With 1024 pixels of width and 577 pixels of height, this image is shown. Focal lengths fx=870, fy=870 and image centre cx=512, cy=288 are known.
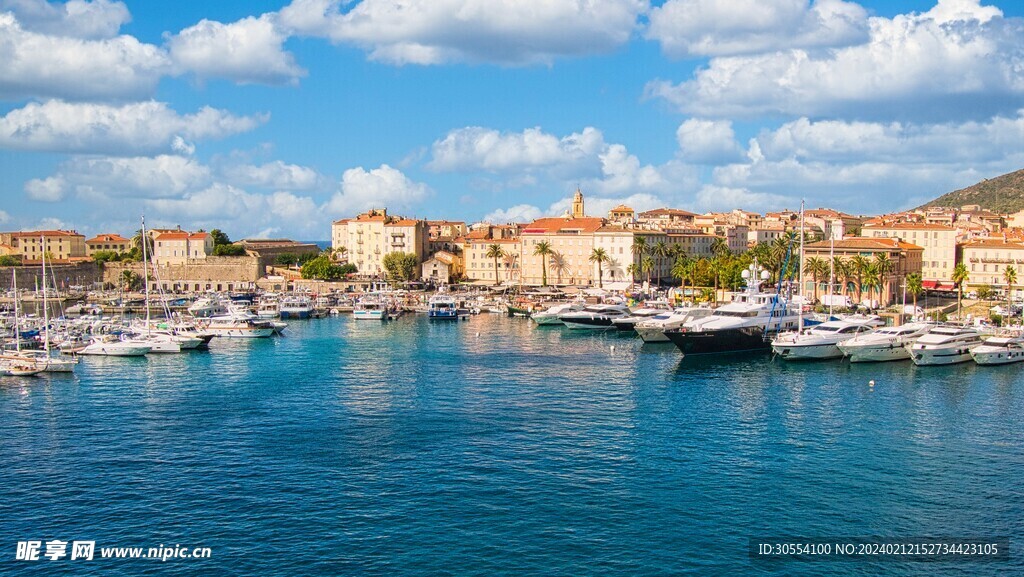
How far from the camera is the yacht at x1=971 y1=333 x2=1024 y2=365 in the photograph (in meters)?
57.9

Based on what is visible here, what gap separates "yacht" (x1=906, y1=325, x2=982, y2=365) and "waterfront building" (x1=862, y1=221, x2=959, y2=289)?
46.5 m

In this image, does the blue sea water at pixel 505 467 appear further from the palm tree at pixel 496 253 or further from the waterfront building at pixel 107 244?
the waterfront building at pixel 107 244

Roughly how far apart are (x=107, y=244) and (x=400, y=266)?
218 feet

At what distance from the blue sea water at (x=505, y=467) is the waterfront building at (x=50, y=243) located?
11290 cm

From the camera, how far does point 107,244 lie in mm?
162500

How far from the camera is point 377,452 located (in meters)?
35.4

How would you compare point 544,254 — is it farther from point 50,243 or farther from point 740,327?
point 50,243

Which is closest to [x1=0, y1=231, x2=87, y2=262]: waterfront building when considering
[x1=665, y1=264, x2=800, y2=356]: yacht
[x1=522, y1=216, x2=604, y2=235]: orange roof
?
[x1=522, y1=216, x2=604, y2=235]: orange roof

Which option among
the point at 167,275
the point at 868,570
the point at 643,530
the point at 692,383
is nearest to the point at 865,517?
the point at 868,570

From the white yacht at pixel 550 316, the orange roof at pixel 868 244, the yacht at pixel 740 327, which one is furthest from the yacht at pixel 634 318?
the orange roof at pixel 868 244

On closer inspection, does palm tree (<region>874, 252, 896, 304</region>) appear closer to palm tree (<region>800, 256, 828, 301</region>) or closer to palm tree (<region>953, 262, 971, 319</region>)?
palm tree (<region>800, 256, 828, 301</region>)

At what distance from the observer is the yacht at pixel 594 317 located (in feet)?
277

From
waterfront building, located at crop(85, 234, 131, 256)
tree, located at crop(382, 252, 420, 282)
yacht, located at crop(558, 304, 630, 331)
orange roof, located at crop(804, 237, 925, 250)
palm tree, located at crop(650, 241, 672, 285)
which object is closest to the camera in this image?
yacht, located at crop(558, 304, 630, 331)

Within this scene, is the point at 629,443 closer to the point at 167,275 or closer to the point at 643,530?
the point at 643,530
